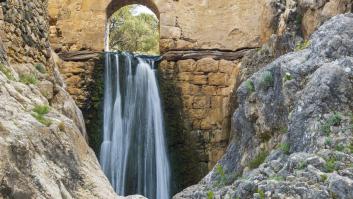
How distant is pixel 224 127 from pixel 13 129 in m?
8.24

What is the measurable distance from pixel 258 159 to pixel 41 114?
286 centimetres

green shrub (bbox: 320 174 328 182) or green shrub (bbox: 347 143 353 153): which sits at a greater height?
green shrub (bbox: 347 143 353 153)

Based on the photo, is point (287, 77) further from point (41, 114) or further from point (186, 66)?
point (186, 66)

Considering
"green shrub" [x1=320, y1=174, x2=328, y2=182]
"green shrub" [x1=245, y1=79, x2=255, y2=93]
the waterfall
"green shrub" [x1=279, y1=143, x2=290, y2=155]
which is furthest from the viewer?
the waterfall

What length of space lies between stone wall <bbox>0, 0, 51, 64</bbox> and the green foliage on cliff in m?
14.9

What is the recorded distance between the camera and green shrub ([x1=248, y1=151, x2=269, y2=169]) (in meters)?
6.41

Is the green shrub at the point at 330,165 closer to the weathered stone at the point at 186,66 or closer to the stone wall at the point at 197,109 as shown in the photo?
the stone wall at the point at 197,109

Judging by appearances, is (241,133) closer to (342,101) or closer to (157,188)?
(342,101)

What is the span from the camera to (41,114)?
4559 millimetres

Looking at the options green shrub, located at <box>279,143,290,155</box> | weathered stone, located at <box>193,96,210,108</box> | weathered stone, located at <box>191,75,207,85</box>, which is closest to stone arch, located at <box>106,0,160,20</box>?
weathered stone, located at <box>191,75,207,85</box>

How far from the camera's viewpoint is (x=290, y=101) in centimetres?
630

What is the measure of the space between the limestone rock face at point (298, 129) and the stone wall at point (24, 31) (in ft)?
9.09

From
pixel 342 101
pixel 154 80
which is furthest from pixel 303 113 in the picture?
pixel 154 80

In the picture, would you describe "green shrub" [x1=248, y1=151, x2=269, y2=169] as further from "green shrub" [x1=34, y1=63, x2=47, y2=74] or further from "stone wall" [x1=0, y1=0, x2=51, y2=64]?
"stone wall" [x1=0, y1=0, x2=51, y2=64]
